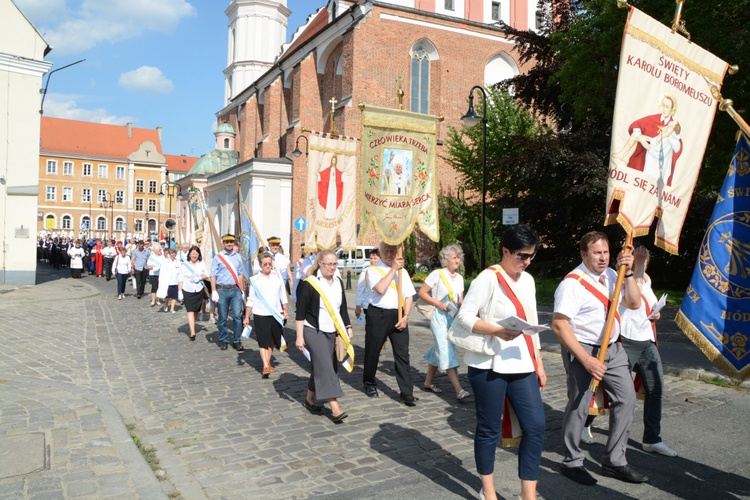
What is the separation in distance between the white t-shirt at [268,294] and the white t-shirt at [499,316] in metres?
4.97

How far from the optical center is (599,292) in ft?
15.2

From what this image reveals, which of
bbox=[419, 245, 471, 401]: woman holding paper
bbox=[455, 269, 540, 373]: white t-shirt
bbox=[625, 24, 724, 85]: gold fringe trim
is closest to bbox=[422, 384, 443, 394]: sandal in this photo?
bbox=[419, 245, 471, 401]: woman holding paper

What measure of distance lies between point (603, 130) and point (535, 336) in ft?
65.4

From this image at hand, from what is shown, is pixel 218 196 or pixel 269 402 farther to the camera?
pixel 218 196

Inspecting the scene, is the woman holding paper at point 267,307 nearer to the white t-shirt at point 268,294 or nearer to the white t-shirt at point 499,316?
the white t-shirt at point 268,294

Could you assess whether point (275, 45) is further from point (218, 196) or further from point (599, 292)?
point (599, 292)

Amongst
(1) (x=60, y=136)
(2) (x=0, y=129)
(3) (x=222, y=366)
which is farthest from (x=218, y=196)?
(1) (x=60, y=136)

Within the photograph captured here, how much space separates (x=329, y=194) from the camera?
9.37 meters

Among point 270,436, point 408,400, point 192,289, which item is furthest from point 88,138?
point 270,436

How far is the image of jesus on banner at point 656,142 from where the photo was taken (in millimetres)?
4883

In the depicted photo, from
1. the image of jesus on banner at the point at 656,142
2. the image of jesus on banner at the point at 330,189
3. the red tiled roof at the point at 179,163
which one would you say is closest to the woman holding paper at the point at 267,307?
the image of jesus on banner at the point at 330,189

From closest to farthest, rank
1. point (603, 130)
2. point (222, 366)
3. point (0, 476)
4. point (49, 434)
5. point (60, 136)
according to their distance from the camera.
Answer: point (0, 476) < point (49, 434) < point (222, 366) < point (603, 130) < point (60, 136)

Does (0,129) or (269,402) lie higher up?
(0,129)

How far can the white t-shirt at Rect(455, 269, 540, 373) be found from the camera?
4.00 metres
